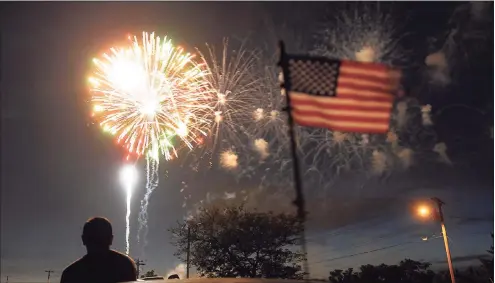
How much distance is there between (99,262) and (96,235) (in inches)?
11.7

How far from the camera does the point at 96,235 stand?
4574mm

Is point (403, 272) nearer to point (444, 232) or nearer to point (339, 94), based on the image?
point (444, 232)

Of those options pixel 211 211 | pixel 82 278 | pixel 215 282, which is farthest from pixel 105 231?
pixel 211 211

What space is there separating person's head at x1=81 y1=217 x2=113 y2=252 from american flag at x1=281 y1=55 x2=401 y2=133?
773cm

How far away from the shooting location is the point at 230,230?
42.2 m

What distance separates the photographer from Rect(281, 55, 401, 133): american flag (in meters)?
11.8

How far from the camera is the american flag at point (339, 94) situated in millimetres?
11758

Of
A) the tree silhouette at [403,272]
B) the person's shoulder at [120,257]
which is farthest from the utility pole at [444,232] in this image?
the tree silhouette at [403,272]

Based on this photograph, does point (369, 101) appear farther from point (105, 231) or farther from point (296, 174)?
point (105, 231)

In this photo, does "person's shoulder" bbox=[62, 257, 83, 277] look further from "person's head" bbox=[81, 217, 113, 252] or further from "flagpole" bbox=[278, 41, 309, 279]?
"flagpole" bbox=[278, 41, 309, 279]

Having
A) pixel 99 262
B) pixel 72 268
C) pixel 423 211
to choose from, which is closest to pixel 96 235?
pixel 99 262

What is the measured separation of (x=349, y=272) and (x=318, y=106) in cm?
5550

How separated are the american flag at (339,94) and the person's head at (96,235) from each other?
7.73m

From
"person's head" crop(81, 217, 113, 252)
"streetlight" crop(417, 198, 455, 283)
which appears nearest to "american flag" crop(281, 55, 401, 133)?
"person's head" crop(81, 217, 113, 252)
